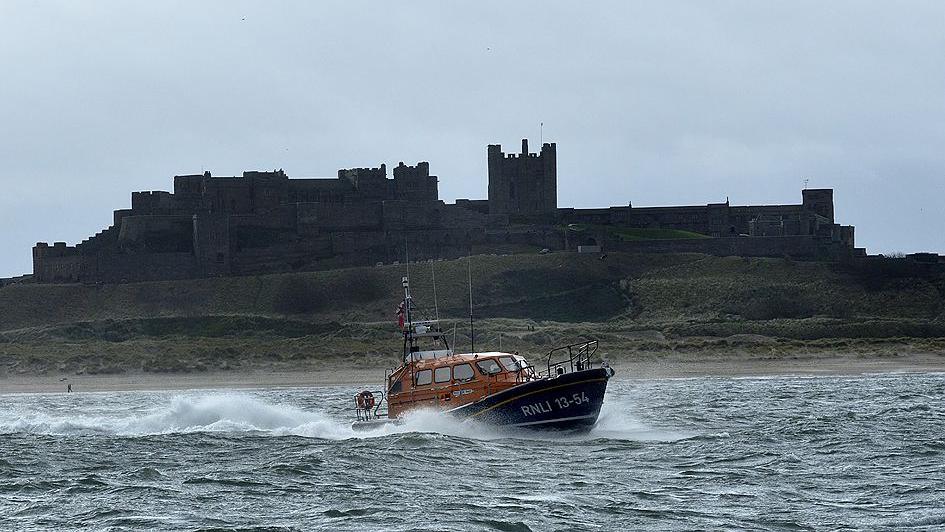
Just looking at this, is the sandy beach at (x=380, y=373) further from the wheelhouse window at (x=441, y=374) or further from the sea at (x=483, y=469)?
the wheelhouse window at (x=441, y=374)

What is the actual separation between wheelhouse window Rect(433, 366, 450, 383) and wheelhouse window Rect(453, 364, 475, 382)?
0.16 metres

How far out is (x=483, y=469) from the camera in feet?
87.9

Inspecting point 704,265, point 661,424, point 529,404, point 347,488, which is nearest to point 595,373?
point 529,404

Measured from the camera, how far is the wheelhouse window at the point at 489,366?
103ft

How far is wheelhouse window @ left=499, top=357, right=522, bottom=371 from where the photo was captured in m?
31.8

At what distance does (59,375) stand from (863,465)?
37.3 meters

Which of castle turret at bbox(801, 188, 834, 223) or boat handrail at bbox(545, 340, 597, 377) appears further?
castle turret at bbox(801, 188, 834, 223)

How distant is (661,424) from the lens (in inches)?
1340

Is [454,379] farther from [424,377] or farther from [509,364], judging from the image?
[509,364]

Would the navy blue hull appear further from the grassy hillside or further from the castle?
the castle

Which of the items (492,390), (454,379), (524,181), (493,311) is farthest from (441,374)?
(524,181)

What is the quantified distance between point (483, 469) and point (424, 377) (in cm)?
544

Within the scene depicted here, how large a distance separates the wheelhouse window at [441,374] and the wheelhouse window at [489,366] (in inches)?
25.1

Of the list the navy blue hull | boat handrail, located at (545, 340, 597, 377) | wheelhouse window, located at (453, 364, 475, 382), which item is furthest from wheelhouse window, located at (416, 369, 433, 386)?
boat handrail, located at (545, 340, 597, 377)
